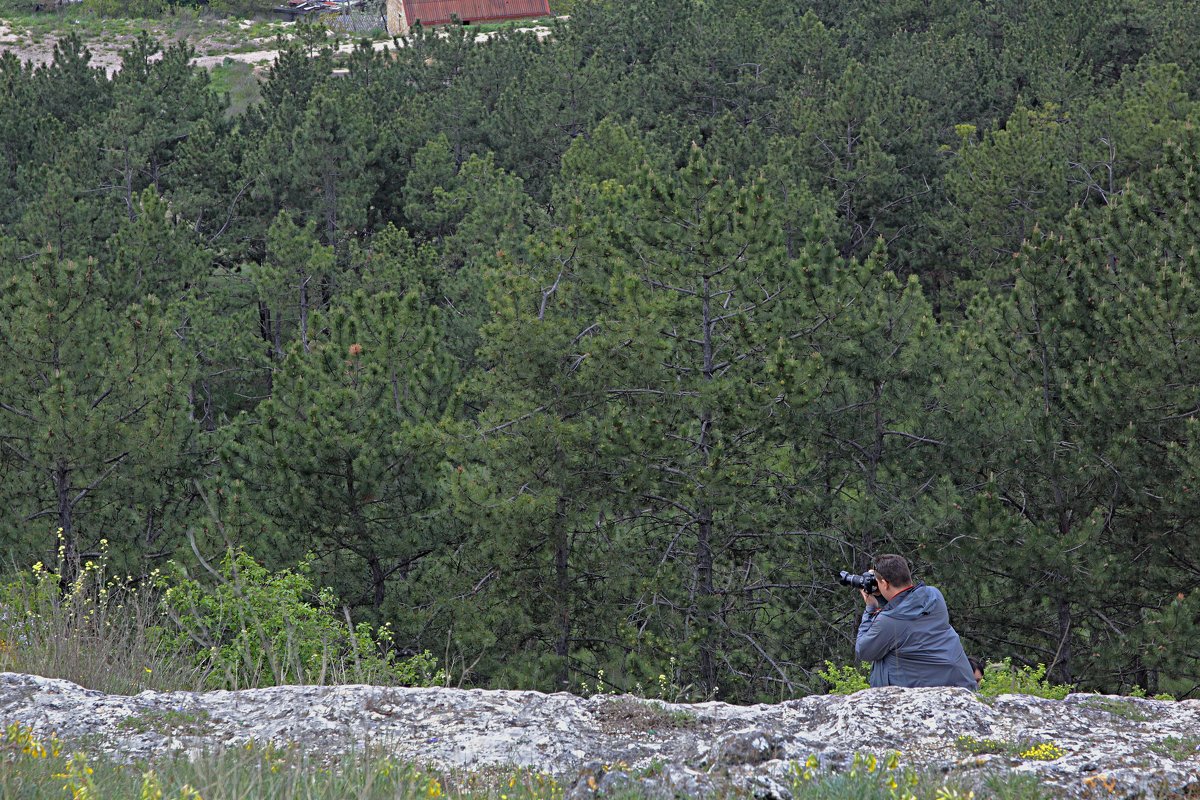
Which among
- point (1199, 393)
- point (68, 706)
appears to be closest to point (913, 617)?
point (68, 706)

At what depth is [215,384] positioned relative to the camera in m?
25.0

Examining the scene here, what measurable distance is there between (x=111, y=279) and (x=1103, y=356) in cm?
1747

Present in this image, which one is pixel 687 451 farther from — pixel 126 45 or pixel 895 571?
pixel 126 45

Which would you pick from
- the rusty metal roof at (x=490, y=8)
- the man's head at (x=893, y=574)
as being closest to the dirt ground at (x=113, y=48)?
the rusty metal roof at (x=490, y=8)

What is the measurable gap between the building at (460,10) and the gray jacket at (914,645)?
2505 inches

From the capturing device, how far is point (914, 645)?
586 cm

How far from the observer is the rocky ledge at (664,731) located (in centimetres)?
444

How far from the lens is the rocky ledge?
175 inches

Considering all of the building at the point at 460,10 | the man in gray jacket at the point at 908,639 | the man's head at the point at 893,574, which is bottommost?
the man in gray jacket at the point at 908,639

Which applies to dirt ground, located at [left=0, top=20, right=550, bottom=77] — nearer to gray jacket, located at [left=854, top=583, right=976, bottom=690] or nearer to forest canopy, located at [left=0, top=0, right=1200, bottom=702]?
forest canopy, located at [left=0, top=0, right=1200, bottom=702]

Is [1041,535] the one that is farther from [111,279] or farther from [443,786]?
[111,279]

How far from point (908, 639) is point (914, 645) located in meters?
0.05

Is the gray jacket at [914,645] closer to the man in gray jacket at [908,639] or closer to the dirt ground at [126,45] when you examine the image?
the man in gray jacket at [908,639]

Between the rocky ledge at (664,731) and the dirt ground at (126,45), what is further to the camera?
the dirt ground at (126,45)
